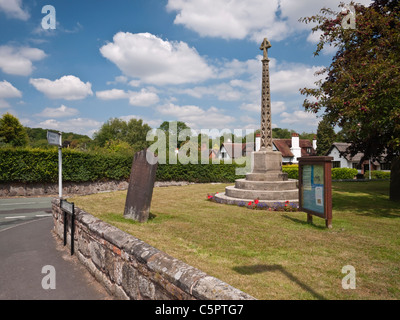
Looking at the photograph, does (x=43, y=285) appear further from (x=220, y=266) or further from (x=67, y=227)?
(x=220, y=266)

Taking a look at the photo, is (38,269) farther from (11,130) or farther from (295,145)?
(295,145)

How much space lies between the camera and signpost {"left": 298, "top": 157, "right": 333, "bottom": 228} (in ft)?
20.9

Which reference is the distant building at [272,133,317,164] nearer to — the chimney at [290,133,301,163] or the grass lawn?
the chimney at [290,133,301,163]

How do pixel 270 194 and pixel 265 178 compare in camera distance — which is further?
pixel 265 178

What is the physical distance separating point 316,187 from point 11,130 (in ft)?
164

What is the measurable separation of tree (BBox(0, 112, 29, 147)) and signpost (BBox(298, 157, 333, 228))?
47.5 m

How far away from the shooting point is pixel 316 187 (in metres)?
6.81

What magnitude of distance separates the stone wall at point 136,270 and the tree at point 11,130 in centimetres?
4618

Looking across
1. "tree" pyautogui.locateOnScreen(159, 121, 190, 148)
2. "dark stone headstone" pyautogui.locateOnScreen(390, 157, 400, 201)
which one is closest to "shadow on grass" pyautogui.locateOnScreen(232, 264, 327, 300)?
"dark stone headstone" pyautogui.locateOnScreen(390, 157, 400, 201)

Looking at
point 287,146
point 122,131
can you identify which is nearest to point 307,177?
point 287,146

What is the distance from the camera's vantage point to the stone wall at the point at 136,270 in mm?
2361

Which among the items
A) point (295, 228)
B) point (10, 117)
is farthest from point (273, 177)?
point (10, 117)

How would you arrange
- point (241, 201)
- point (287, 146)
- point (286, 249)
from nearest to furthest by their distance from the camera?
point (286, 249)
point (241, 201)
point (287, 146)

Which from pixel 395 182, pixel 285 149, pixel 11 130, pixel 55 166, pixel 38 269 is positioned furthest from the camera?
pixel 285 149
